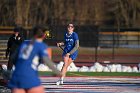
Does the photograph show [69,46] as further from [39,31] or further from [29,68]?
[29,68]

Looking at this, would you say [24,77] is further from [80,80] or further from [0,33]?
[0,33]

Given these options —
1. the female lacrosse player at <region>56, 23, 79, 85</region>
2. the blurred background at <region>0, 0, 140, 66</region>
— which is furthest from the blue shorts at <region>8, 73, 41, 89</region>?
the blurred background at <region>0, 0, 140, 66</region>

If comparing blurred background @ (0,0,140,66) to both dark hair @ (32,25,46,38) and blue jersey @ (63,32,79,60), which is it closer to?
blue jersey @ (63,32,79,60)

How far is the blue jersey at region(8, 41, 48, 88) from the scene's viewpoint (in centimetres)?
941

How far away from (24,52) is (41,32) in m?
0.47

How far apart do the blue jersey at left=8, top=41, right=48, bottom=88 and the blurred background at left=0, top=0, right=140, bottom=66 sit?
1965 cm

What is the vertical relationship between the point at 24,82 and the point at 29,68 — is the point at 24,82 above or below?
below

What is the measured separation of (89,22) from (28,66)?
4543cm

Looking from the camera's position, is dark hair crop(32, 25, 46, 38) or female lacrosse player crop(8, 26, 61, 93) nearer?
female lacrosse player crop(8, 26, 61, 93)

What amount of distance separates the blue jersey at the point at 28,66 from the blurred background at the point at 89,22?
19.6 m

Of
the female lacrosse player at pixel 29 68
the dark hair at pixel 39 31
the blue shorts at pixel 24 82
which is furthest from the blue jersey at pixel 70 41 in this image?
the blue shorts at pixel 24 82

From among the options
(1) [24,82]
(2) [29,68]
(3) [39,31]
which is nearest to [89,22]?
(3) [39,31]

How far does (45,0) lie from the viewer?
59.0 metres

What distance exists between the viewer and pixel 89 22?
54.8 metres
